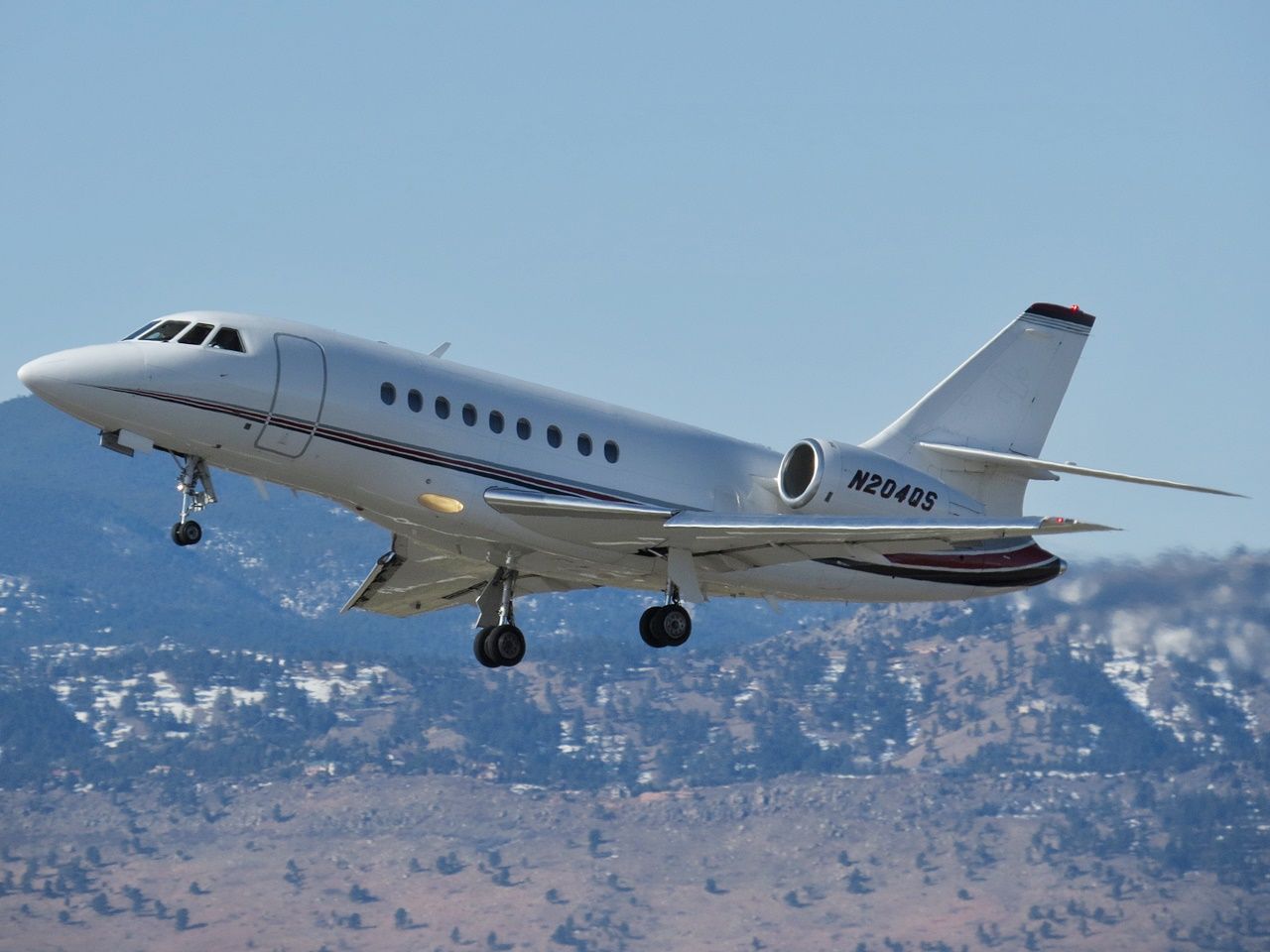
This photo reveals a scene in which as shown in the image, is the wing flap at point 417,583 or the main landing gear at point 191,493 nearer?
the main landing gear at point 191,493

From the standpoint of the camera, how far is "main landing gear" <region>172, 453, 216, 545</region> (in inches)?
939

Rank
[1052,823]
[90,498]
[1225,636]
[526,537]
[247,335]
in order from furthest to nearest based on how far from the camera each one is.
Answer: [90,498], [1052,823], [1225,636], [526,537], [247,335]

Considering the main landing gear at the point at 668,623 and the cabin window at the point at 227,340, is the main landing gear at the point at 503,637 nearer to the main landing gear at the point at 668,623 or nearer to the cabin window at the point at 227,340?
the main landing gear at the point at 668,623

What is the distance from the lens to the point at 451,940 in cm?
Answer: 8856

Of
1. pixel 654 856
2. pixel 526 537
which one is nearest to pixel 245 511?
pixel 654 856

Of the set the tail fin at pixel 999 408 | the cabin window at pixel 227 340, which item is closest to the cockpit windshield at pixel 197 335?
the cabin window at pixel 227 340

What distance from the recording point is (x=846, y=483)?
89.8 ft

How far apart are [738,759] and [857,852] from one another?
599 inches

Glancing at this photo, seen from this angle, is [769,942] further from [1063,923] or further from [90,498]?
[90,498]

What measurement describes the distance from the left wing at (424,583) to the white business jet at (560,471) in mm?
51

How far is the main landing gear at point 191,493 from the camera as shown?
78.3 feet

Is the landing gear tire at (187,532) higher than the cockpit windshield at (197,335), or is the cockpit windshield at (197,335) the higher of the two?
the cockpit windshield at (197,335)

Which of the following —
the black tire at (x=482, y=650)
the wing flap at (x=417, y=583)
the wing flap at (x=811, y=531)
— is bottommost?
the black tire at (x=482, y=650)

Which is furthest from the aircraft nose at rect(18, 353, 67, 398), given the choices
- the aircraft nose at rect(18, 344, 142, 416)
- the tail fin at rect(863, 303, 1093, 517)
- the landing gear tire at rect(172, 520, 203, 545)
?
the tail fin at rect(863, 303, 1093, 517)
